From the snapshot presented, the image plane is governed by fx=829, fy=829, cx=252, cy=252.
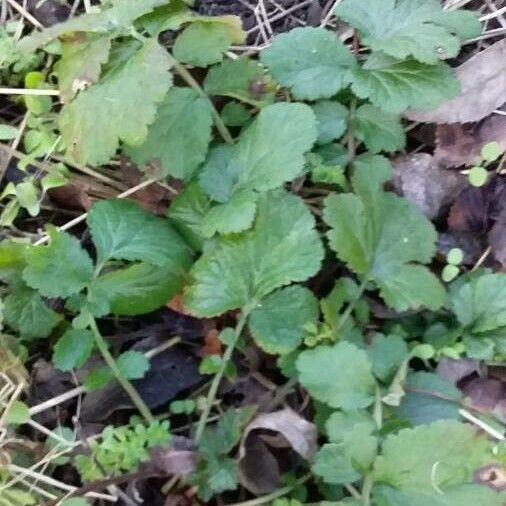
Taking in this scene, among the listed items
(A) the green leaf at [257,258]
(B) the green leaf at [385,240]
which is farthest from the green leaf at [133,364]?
(B) the green leaf at [385,240]

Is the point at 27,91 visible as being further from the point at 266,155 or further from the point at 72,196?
the point at 266,155

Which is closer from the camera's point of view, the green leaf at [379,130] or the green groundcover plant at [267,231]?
the green groundcover plant at [267,231]

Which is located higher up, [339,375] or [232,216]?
[232,216]

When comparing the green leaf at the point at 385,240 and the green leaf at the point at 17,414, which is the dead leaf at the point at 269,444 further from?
the green leaf at the point at 17,414

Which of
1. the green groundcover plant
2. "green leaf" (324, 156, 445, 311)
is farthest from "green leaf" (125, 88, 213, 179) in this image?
"green leaf" (324, 156, 445, 311)

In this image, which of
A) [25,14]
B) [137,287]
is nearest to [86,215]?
[137,287]

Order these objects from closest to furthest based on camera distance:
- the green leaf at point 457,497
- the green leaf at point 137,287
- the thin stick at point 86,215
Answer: the green leaf at point 457,497
the green leaf at point 137,287
the thin stick at point 86,215
